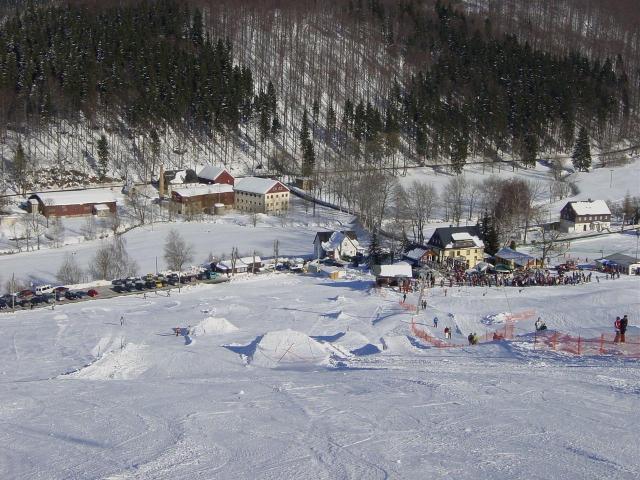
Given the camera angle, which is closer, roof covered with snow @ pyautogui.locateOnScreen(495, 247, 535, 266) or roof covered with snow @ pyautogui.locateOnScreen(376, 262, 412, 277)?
roof covered with snow @ pyautogui.locateOnScreen(376, 262, 412, 277)

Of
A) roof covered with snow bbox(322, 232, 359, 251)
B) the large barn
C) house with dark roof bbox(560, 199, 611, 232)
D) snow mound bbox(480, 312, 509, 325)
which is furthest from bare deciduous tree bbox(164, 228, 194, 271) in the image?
house with dark roof bbox(560, 199, 611, 232)

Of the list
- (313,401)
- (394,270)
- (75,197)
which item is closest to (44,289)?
(394,270)

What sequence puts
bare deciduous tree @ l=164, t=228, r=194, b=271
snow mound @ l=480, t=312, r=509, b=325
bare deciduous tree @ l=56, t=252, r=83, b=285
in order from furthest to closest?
bare deciduous tree @ l=164, t=228, r=194, b=271 < bare deciduous tree @ l=56, t=252, r=83, b=285 < snow mound @ l=480, t=312, r=509, b=325

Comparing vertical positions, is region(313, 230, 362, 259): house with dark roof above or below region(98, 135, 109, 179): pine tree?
below

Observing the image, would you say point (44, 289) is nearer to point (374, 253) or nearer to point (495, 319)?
point (374, 253)

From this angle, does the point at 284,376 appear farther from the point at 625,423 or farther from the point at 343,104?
the point at 343,104

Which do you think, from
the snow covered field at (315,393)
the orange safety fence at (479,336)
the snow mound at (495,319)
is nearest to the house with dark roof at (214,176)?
the snow covered field at (315,393)

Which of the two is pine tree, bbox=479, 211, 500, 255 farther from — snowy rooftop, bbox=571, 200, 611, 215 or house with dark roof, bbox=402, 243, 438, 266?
snowy rooftop, bbox=571, 200, 611, 215
